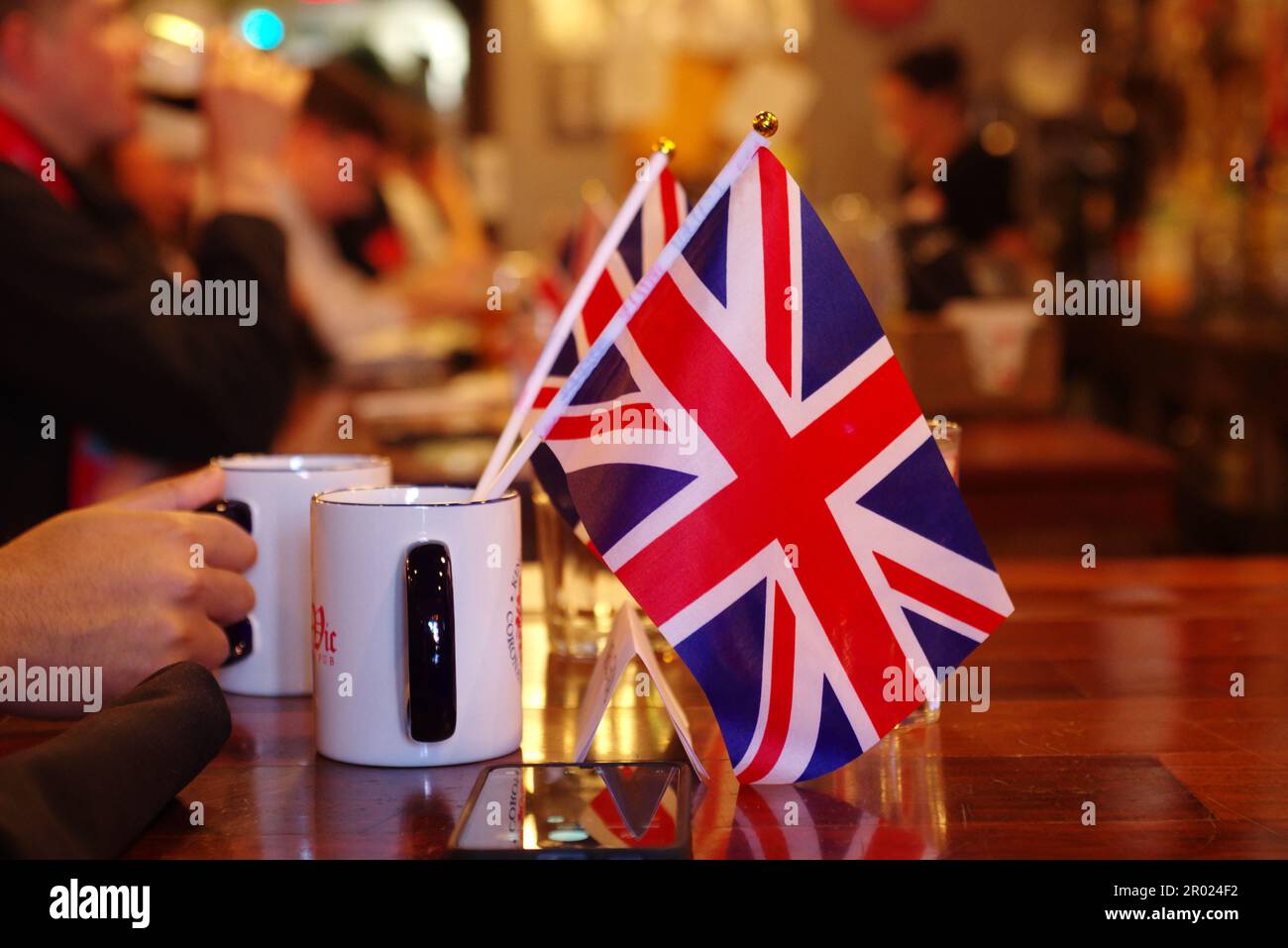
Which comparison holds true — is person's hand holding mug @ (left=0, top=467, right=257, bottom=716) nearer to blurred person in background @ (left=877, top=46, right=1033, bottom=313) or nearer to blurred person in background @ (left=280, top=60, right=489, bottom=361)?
blurred person in background @ (left=280, top=60, right=489, bottom=361)

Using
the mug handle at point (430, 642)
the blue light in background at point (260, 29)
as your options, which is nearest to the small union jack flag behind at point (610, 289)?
the mug handle at point (430, 642)

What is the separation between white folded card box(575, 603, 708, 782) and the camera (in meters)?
0.80

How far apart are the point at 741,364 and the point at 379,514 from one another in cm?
22

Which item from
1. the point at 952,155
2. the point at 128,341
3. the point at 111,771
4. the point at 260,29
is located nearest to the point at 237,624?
the point at 111,771

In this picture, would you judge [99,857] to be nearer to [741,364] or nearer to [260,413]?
[741,364]

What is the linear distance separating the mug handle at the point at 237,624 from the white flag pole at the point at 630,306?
0.24 m

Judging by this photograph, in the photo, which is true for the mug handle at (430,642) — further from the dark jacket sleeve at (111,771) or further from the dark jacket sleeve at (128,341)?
the dark jacket sleeve at (128,341)

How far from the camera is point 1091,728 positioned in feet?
2.92

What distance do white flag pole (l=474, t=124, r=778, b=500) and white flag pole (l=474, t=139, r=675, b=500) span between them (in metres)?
0.04

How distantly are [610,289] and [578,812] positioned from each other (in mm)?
434

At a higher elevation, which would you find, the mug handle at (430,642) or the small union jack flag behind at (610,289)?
the small union jack flag behind at (610,289)

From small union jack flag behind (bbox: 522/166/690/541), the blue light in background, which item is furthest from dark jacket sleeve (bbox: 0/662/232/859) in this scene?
the blue light in background

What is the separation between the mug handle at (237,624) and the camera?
0.98 metres

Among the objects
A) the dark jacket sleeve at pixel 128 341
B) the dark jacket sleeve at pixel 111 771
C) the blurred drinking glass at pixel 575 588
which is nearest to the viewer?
the dark jacket sleeve at pixel 111 771
